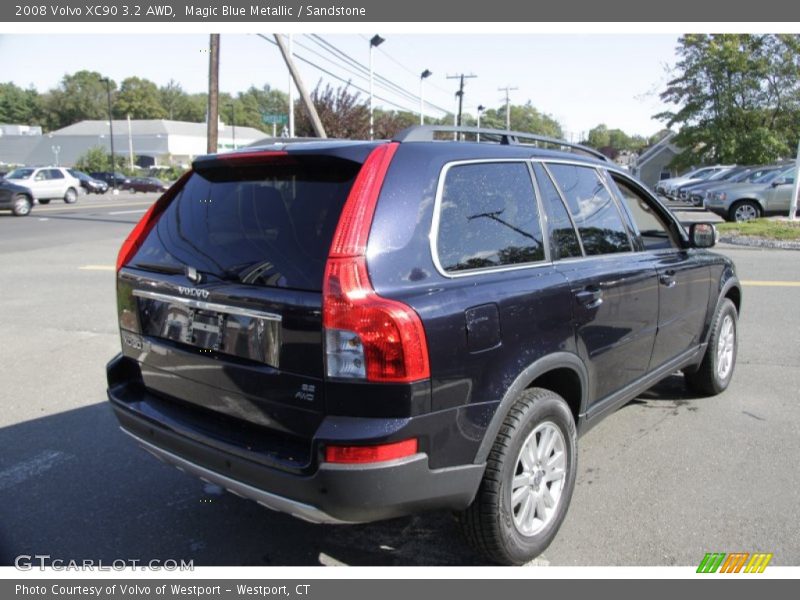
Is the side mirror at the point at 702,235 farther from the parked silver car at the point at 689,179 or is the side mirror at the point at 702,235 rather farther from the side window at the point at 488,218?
the parked silver car at the point at 689,179

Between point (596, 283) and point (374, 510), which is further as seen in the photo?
point (596, 283)

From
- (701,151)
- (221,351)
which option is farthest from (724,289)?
(701,151)

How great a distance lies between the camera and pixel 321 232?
2453mm

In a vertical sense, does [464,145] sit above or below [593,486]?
above

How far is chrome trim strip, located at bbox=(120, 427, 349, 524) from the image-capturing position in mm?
2352

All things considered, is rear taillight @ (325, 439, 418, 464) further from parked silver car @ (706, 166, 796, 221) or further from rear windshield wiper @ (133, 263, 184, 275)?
parked silver car @ (706, 166, 796, 221)

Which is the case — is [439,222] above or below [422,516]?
above

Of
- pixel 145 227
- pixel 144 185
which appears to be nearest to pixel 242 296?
pixel 145 227

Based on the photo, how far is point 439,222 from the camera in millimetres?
2551

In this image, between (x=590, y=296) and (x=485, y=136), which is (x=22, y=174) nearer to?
(x=485, y=136)

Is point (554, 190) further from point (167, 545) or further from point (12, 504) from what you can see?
point (12, 504)

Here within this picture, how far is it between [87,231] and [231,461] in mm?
Result: 17450

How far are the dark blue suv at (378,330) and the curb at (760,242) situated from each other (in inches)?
514

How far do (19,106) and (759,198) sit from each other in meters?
131
